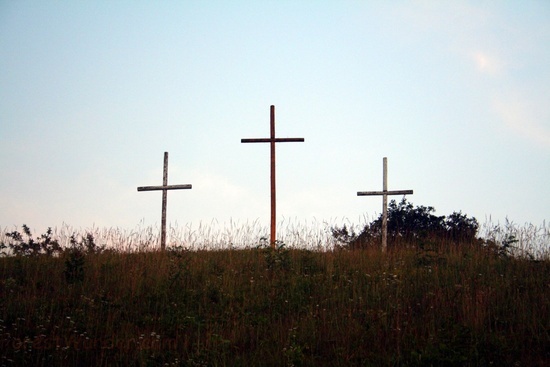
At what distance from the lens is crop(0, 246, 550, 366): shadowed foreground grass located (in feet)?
26.3

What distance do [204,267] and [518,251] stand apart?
796cm

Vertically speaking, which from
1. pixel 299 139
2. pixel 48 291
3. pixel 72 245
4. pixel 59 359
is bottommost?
pixel 59 359

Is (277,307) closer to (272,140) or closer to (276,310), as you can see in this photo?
(276,310)

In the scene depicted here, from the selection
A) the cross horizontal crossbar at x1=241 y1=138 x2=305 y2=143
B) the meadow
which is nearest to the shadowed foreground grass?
the meadow

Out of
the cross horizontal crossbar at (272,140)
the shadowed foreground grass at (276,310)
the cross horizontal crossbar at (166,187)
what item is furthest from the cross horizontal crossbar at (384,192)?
the cross horizontal crossbar at (166,187)

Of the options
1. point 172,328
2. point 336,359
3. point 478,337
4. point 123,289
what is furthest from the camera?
point 123,289

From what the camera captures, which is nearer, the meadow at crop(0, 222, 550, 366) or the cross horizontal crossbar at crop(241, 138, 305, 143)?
the meadow at crop(0, 222, 550, 366)

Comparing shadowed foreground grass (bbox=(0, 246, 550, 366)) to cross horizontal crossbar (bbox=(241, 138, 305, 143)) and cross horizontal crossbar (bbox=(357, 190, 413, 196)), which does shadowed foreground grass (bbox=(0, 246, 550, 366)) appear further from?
cross horizontal crossbar (bbox=(241, 138, 305, 143))

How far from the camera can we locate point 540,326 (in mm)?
8742

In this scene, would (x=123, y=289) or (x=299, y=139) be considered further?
(x=299, y=139)

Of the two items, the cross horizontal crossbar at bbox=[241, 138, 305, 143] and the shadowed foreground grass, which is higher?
the cross horizontal crossbar at bbox=[241, 138, 305, 143]

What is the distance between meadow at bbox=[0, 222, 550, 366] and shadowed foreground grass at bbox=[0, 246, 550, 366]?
0.09 feet

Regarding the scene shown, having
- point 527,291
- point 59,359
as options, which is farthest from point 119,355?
point 527,291

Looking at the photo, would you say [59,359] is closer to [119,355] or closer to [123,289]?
[119,355]
